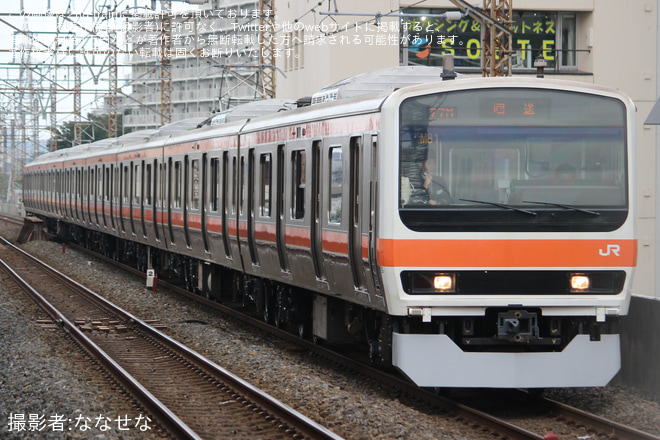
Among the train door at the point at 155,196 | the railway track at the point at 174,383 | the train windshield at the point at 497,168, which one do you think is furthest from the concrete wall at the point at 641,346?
the train door at the point at 155,196

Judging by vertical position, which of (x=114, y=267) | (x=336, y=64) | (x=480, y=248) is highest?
(x=336, y=64)

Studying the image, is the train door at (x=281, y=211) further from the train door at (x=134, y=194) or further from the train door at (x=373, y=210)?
the train door at (x=134, y=194)

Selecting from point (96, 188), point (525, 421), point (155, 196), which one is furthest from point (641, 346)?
point (96, 188)

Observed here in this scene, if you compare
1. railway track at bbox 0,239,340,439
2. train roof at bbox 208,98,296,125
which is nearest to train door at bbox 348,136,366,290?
railway track at bbox 0,239,340,439

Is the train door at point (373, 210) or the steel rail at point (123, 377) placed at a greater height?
the train door at point (373, 210)

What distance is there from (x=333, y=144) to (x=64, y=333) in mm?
5733

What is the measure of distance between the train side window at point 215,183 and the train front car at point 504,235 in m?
7.14

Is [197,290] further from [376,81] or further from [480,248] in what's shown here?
[480,248]

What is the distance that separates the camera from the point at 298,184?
1157 cm

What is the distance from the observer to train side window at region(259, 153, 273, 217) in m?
12.8

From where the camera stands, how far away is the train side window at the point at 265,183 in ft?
41.9

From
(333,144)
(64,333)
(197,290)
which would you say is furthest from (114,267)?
(333,144)

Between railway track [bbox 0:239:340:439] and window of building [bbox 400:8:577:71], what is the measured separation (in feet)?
45.7

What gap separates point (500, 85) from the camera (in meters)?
8.75
